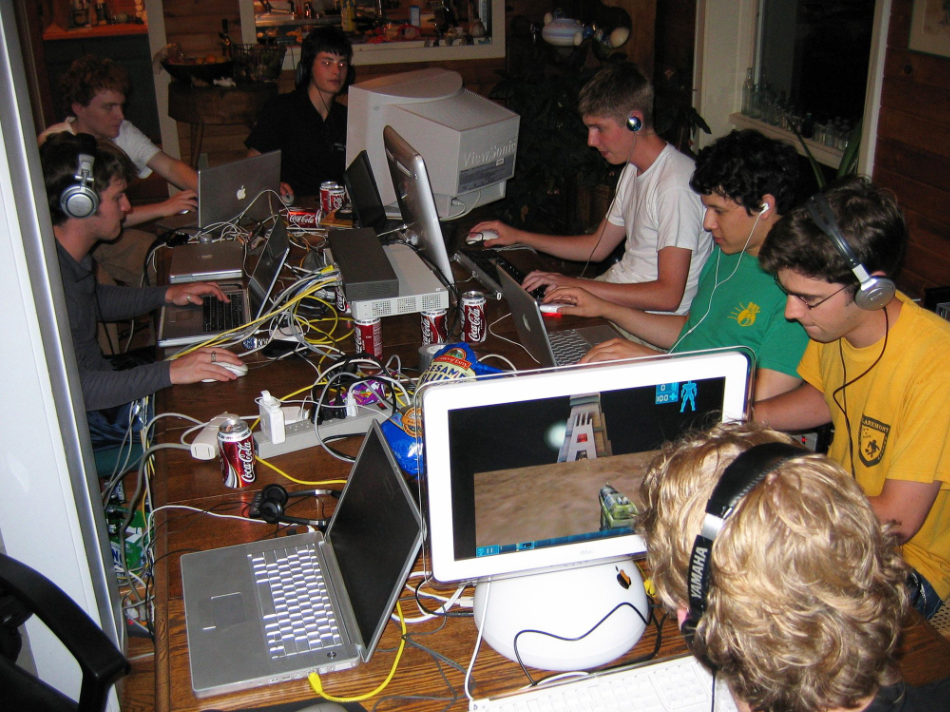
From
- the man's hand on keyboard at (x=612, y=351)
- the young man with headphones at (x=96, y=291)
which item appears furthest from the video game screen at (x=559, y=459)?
the young man with headphones at (x=96, y=291)

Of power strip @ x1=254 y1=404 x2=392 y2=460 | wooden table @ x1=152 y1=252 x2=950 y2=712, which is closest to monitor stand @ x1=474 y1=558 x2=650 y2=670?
wooden table @ x1=152 y1=252 x2=950 y2=712

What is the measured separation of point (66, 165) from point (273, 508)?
4.17 feet

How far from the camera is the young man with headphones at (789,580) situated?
72 cm

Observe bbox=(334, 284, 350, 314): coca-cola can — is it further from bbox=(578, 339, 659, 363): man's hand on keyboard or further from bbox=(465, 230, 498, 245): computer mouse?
bbox=(578, 339, 659, 363): man's hand on keyboard

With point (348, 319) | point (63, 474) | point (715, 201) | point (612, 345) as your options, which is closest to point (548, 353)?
point (612, 345)

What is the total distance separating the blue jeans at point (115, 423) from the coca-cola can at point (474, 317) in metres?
0.87

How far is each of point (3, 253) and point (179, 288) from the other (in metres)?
1.09

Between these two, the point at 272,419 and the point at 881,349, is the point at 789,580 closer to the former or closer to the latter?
the point at 881,349

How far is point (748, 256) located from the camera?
1.88 metres

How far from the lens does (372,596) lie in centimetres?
111

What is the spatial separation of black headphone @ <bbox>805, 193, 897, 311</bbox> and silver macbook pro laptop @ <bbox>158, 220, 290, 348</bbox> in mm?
1350

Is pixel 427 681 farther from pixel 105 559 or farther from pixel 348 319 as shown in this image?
pixel 348 319

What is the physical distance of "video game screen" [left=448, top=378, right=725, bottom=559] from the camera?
3.22 feet

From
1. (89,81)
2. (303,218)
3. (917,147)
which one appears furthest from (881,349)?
(89,81)
